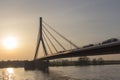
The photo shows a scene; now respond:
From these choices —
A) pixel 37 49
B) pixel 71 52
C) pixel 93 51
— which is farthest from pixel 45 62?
pixel 93 51

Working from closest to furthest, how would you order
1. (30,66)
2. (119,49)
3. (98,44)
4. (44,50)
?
1. (119,49)
2. (98,44)
3. (44,50)
4. (30,66)

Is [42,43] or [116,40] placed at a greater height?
[42,43]

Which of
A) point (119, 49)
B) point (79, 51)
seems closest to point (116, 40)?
point (119, 49)

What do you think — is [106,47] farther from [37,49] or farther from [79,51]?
[37,49]

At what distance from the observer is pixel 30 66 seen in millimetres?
115250

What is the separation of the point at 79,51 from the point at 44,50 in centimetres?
4120

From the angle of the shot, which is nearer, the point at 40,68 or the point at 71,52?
the point at 71,52

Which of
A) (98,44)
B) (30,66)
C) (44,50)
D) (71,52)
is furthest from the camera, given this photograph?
(30,66)

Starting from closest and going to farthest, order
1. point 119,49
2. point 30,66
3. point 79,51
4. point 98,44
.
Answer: point 119,49, point 98,44, point 79,51, point 30,66

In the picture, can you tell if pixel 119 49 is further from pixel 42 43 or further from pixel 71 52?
pixel 42 43

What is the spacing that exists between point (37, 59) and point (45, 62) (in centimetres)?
546

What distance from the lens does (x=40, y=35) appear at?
9462cm

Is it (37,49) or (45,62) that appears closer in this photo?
(37,49)

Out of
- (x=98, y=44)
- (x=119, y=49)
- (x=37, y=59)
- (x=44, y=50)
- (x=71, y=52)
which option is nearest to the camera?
(x=119, y=49)
